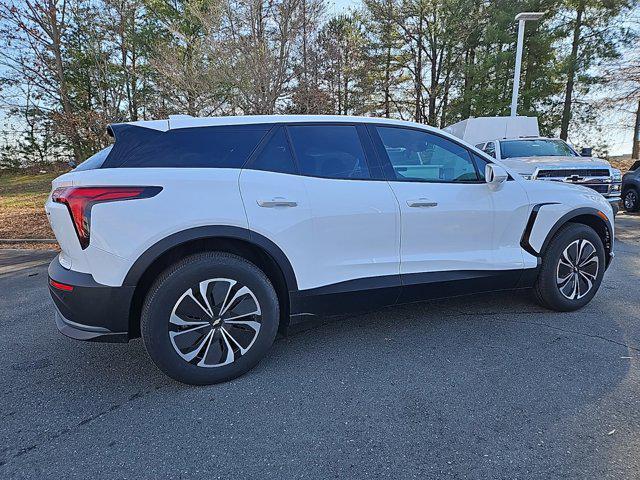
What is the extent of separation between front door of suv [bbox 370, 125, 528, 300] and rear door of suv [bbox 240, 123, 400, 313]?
0.44 feet

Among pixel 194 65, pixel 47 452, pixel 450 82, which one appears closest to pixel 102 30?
pixel 194 65

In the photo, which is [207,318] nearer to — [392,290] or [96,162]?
[96,162]

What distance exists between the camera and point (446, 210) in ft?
9.92

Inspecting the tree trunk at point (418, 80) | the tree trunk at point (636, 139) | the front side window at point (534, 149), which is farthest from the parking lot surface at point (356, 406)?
the tree trunk at point (418, 80)

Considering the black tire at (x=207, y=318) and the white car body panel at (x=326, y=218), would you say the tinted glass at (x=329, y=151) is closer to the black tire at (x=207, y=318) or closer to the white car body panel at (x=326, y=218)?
the white car body panel at (x=326, y=218)

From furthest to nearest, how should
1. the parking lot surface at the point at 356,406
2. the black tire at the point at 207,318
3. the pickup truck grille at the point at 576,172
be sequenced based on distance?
the pickup truck grille at the point at 576,172
the black tire at the point at 207,318
the parking lot surface at the point at 356,406

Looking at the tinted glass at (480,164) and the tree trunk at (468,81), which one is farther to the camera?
the tree trunk at (468,81)

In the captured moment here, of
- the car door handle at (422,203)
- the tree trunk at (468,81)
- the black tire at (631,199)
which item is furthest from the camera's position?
the tree trunk at (468,81)

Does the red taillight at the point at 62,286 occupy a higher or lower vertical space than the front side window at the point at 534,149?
lower

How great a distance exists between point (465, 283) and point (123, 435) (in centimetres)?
260

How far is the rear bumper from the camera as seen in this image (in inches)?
92.0

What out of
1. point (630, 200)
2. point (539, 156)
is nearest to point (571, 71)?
point (630, 200)

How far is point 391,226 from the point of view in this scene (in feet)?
9.41

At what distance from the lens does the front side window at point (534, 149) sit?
9.05 m
